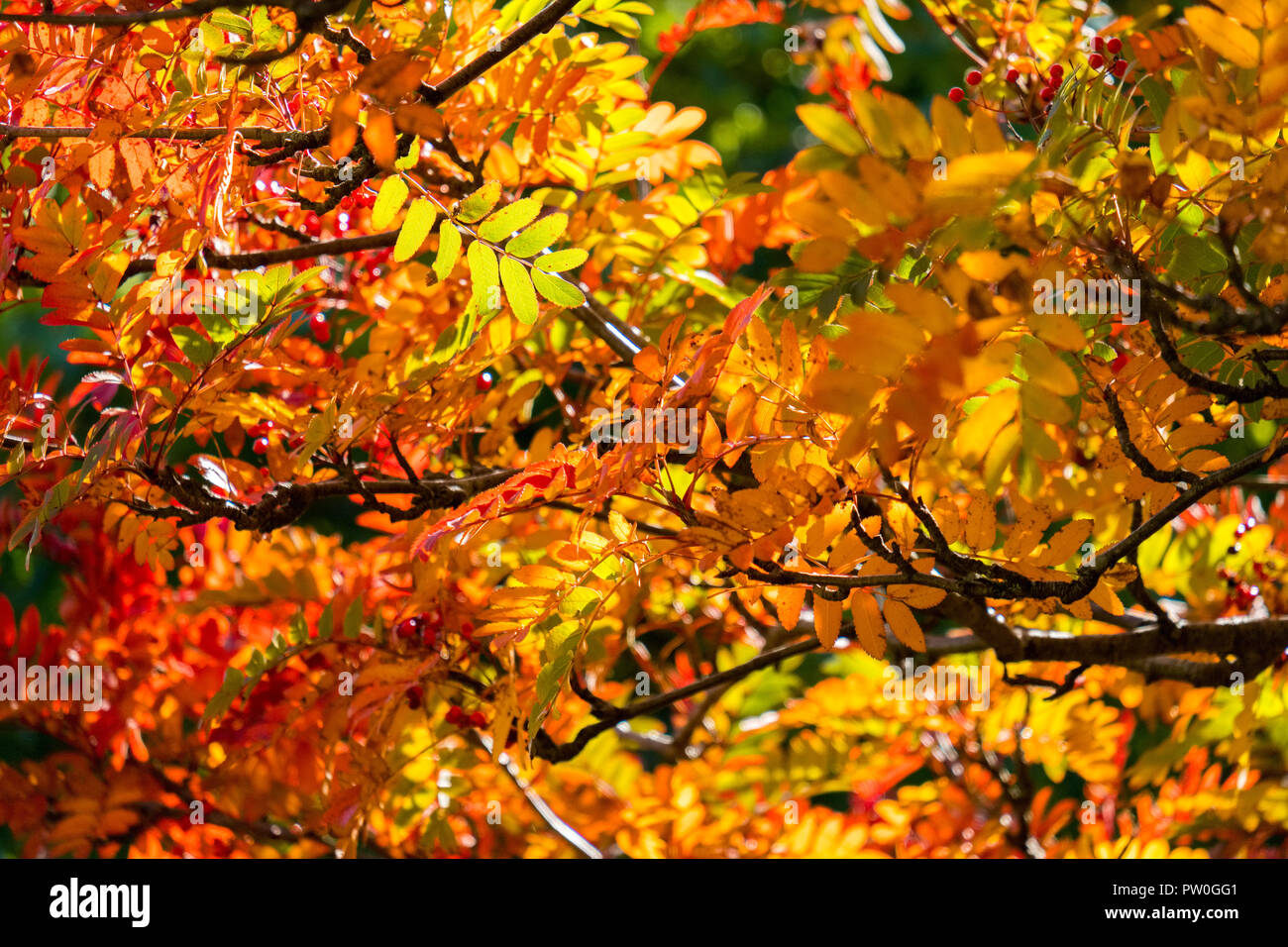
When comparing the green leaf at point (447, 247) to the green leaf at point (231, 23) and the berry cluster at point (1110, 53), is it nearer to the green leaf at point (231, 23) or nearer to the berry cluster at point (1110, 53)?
the green leaf at point (231, 23)

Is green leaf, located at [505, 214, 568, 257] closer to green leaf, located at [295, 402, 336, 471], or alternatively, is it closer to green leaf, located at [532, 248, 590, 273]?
green leaf, located at [532, 248, 590, 273]

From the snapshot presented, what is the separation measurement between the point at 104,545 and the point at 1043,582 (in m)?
1.40

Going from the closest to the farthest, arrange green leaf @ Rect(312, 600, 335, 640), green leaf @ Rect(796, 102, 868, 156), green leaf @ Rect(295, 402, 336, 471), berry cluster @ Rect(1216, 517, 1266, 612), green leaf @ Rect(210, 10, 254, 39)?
green leaf @ Rect(796, 102, 868, 156)
green leaf @ Rect(210, 10, 254, 39)
green leaf @ Rect(295, 402, 336, 471)
green leaf @ Rect(312, 600, 335, 640)
berry cluster @ Rect(1216, 517, 1266, 612)

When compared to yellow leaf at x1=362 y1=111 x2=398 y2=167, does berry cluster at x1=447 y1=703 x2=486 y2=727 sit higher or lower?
lower

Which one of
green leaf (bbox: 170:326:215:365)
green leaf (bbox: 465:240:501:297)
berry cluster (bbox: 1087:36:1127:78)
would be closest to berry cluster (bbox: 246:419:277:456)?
green leaf (bbox: 170:326:215:365)

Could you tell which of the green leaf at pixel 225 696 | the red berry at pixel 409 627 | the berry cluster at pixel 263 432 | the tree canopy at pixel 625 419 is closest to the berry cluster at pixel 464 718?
the tree canopy at pixel 625 419

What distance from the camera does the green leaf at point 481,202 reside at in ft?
2.96

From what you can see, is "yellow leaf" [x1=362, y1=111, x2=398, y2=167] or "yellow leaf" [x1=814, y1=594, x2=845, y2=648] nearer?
"yellow leaf" [x1=362, y1=111, x2=398, y2=167]

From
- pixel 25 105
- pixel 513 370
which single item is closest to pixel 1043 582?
pixel 513 370

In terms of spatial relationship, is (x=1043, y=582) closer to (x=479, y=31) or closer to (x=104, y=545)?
(x=479, y=31)

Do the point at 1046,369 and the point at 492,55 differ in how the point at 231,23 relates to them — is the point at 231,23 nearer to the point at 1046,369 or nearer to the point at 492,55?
the point at 492,55

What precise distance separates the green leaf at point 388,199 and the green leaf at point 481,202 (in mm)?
58

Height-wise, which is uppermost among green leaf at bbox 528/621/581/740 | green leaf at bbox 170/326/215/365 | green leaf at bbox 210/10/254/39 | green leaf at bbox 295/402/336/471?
green leaf at bbox 210/10/254/39

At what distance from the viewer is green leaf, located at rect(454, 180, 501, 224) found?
90 cm
